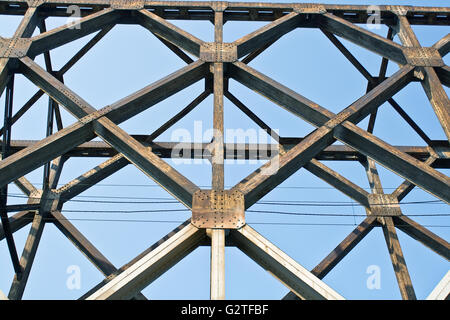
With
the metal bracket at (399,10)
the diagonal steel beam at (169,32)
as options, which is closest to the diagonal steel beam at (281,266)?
the diagonal steel beam at (169,32)

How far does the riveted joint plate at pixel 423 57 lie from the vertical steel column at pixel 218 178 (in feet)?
11.6

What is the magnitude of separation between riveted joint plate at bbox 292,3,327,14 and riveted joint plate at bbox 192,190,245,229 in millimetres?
5228

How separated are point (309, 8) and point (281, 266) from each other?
20.6 ft

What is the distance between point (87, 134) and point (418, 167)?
4.92 m

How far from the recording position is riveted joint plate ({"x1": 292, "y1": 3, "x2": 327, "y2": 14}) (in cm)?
912

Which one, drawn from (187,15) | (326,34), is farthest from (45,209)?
(326,34)

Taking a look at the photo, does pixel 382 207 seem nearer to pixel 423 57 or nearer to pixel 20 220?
pixel 423 57

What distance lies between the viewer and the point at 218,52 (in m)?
7.75

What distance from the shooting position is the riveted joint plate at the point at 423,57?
780 centimetres

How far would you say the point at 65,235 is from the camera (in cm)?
941

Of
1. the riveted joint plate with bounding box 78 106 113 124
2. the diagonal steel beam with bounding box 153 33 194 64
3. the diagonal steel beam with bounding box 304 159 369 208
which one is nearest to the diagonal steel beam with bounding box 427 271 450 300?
the diagonal steel beam with bounding box 304 159 369 208

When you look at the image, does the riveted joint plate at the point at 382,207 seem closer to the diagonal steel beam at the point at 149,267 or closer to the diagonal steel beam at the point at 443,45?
the diagonal steel beam at the point at 443,45

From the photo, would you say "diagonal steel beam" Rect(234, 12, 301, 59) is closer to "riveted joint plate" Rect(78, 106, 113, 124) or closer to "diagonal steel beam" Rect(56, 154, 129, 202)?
"riveted joint plate" Rect(78, 106, 113, 124)
